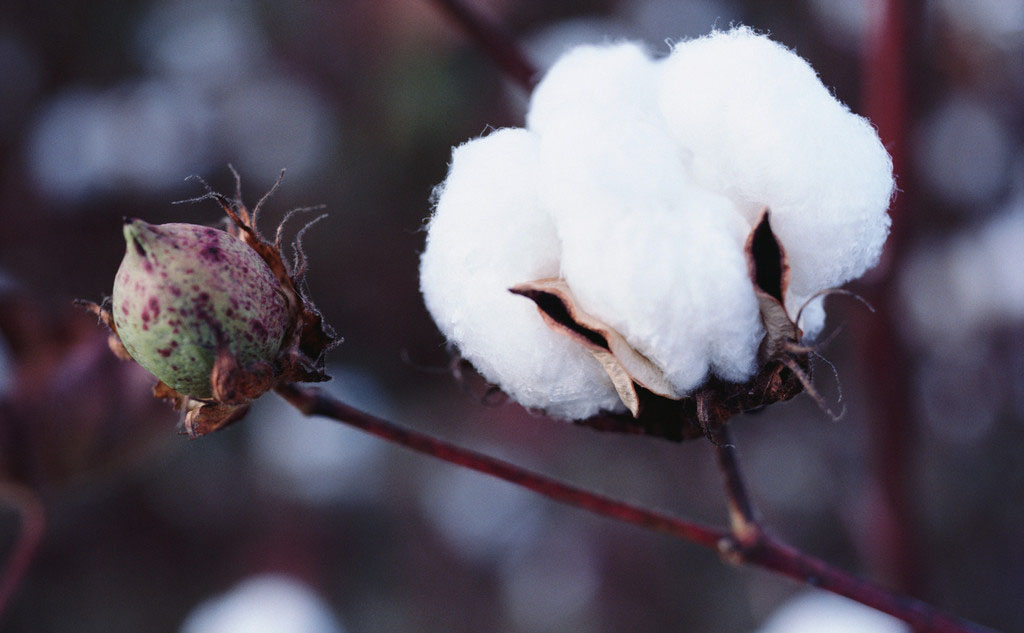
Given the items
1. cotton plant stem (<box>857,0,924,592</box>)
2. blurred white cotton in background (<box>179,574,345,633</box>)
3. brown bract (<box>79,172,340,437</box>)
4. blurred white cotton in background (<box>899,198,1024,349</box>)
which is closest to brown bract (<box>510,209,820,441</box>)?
brown bract (<box>79,172,340,437</box>)

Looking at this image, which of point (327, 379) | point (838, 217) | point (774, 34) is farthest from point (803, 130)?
point (774, 34)

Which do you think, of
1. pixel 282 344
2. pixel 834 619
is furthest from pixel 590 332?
pixel 834 619

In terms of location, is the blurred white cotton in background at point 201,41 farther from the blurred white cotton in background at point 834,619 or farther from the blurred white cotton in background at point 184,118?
the blurred white cotton in background at point 834,619

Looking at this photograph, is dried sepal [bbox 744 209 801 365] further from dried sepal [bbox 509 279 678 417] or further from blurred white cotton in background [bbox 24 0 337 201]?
blurred white cotton in background [bbox 24 0 337 201]

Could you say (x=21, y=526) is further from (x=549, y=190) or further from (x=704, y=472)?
(x=549, y=190)

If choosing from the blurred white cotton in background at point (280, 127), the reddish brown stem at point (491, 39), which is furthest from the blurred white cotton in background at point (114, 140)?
the reddish brown stem at point (491, 39)
